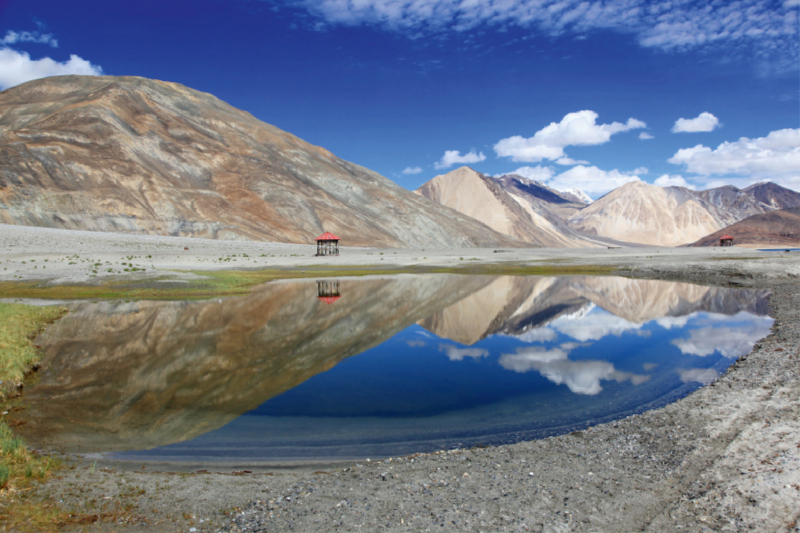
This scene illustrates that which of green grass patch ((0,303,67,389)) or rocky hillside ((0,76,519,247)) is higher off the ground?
rocky hillside ((0,76,519,247))

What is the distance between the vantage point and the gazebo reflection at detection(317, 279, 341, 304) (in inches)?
1117

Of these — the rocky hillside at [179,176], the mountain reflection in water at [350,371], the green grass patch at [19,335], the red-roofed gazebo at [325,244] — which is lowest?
the mountain reflection in water at [350,371]

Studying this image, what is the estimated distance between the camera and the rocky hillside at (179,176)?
84.3 metres

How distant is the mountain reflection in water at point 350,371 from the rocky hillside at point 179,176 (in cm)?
7357

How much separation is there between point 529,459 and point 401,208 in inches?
5571

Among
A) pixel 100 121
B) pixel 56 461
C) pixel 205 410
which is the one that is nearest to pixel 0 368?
pixel 205 410

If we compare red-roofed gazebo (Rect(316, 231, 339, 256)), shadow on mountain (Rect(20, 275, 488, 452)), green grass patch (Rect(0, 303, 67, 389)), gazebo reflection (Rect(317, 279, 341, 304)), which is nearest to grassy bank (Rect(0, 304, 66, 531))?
green grass patch (Rect(0, 303, 67, 389))

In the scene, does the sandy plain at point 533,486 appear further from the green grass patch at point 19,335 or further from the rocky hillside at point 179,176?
the rocky hillside at point 179,176

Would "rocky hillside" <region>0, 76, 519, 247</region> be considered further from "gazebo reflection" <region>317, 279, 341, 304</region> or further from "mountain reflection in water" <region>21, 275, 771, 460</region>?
"mountain reflection in water" <region>21, 275, 771, 460</region>

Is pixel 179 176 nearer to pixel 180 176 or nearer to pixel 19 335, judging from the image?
pixel 180 176

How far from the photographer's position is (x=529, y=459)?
7609mm

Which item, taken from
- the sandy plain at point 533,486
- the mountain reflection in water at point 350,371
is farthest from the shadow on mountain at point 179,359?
the sandy plain at point 533,486

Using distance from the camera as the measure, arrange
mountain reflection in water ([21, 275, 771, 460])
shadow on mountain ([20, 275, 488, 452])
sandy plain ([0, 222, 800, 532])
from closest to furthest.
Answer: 1. sandy plain ([0, 222, 800, 532])
2. mountain reflection in water ([21, 275, 771, 460])
3. shadow on mountain ([20, 275, 488, 452])

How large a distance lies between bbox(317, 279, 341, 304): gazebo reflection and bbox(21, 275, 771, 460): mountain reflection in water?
2.07 m
